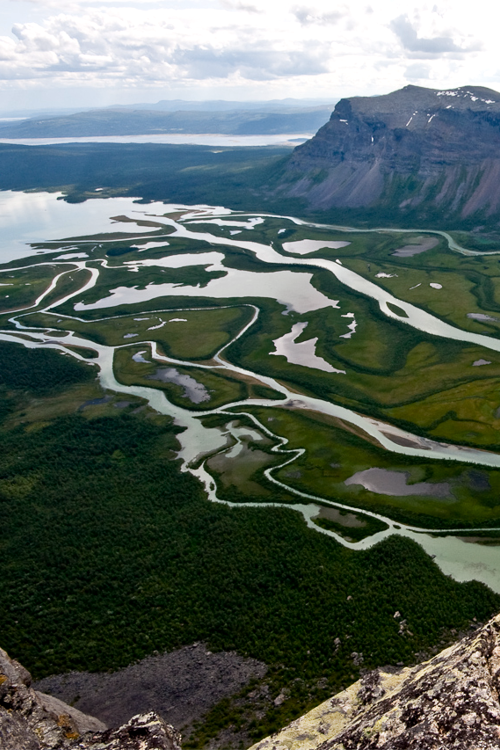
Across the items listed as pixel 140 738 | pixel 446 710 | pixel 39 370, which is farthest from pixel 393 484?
pixel 39 370

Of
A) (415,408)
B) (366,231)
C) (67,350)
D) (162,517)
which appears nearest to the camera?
(162,517)

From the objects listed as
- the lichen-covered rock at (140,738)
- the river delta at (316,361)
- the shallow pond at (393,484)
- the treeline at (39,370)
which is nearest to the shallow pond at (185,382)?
the river delta at (316,361)

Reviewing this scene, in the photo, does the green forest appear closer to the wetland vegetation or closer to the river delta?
the wetland vegetation

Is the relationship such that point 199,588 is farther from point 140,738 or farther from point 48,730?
point 140,738

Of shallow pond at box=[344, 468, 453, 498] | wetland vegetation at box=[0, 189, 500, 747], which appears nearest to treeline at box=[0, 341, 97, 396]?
wetland vegetation at box=[0, 189, 500, 747]

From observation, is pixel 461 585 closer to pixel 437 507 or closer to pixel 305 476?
pixel 437 507

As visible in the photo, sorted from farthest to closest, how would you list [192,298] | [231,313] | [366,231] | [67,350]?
[366,231] < [192,298] < [231,313] < [67,350]

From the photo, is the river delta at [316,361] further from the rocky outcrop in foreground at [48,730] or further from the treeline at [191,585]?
the rocky outcrop in foreground at [48,730]

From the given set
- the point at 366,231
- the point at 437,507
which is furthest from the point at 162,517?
the point at 366,231
